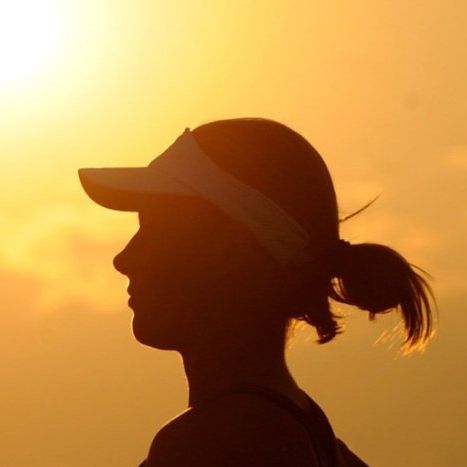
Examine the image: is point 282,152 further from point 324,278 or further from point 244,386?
point 244,386

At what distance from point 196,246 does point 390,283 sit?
2.48 ft

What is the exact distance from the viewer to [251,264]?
5699mm

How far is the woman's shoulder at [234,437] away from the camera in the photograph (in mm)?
5086

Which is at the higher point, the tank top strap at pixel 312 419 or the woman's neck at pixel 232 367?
the woman's neck at pixel 232 367

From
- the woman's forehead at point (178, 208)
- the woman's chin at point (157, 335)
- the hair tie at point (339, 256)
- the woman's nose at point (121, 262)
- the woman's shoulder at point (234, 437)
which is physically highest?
the woman's forehead at point (178, 208)

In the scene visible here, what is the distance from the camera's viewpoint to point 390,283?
5.98m

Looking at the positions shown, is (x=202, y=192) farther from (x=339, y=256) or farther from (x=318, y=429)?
(x=318, y=429)

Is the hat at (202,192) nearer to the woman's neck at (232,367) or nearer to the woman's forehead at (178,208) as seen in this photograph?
the woman's forehead at (178,208)

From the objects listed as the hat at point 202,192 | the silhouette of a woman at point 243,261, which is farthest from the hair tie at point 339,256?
the hat at point 202,192

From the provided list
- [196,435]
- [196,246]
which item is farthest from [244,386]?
[196,246]

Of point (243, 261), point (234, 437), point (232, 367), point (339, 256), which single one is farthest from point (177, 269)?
point (234, 437)

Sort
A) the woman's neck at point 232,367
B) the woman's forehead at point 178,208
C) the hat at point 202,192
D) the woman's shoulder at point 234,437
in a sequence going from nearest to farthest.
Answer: the woman's shoulder at point 234,437 → the woman's neck at point 232,367 → the hat at point 202,192 → the woman's forehead at point 178,208

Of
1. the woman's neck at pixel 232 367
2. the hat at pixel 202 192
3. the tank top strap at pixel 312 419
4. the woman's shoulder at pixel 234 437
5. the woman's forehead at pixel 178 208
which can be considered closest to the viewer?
the woman's shoulder at pixel 234 437

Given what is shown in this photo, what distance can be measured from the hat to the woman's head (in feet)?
0.14
